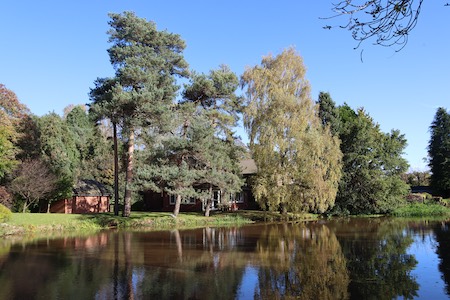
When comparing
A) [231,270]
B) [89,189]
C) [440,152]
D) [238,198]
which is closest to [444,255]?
[231,270]

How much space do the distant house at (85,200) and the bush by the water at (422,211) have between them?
2650 centimetres

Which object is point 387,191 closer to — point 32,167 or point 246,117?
point 246,117

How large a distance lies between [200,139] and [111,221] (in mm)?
8106

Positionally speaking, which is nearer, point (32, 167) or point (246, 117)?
point (32, 167)

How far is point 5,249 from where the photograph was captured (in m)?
14.8

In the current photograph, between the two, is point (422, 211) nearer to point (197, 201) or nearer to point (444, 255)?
point (197, 201)

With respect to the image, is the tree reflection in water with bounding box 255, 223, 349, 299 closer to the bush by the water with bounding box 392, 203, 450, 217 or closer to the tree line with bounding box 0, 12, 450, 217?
the tree line with bounding box 0, 12, 450, 217

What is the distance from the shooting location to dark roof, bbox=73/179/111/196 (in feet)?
107

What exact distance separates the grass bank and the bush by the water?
31.5ft

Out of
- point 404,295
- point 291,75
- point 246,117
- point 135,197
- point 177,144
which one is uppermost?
point 291,75

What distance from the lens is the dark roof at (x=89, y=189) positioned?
107 ft

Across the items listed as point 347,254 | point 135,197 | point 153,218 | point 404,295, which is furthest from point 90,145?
point 404,295

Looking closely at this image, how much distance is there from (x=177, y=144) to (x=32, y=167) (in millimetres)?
9993

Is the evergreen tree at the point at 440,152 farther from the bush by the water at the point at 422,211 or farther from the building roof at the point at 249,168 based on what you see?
the building roof at the point at 249,168
